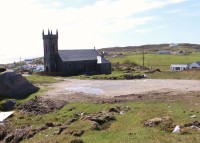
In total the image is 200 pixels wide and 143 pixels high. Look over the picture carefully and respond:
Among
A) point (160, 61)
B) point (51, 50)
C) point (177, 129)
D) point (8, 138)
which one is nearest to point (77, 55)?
point (51, 50)

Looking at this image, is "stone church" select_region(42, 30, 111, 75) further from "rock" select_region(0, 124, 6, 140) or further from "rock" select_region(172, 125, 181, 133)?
"rock" select_region(172, 125, 181, 133)

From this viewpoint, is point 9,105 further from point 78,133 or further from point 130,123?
point 78,133

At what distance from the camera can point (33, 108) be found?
1529 inches

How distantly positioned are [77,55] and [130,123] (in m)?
60.6

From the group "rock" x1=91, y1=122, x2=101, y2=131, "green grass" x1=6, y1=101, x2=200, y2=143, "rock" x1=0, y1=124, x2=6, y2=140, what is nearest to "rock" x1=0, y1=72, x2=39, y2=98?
"green grass" x1=6, y1=101, x2=200, y2=143

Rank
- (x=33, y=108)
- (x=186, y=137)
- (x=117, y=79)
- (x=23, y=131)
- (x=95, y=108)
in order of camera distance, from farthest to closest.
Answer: (x=117, y=79) → (x=33, y=108) → (x=95, y=108) → (x=23, y=131) → (x=186, y=137)

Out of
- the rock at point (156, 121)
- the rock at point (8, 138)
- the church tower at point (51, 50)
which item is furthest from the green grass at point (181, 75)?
the rock at point (8, 138)

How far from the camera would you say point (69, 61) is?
81.2 m

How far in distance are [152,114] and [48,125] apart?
8485mm

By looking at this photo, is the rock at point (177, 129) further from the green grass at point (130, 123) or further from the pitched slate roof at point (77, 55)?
the pitched slate roof at point (77, 55)

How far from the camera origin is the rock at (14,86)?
46500 mm

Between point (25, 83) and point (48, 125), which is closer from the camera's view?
point (48, 125)

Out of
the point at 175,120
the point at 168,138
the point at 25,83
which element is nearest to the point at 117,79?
the point at 25,83

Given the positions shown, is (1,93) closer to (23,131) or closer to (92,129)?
(23,131)
